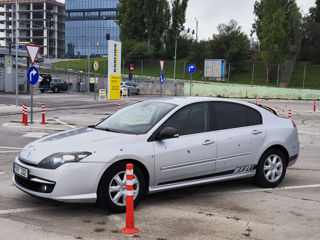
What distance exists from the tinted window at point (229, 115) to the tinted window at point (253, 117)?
8cm

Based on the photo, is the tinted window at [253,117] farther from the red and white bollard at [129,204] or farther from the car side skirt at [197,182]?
the red and white bollard at [129,204]

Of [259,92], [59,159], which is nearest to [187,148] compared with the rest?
[59,159]

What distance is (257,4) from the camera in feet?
270

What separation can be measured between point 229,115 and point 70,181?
278 cm

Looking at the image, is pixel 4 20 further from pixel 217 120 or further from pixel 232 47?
pixel 217 120

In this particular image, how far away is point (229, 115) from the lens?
640 centimetres

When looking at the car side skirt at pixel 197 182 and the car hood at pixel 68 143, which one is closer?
the car hood at pixel 68 143

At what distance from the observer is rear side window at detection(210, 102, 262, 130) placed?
6.24 meters

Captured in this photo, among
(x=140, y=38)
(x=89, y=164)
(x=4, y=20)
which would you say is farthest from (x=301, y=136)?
(x=4, y=20)

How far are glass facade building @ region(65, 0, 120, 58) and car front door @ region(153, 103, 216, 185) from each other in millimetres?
119960

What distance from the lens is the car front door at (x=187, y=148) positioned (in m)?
5.54

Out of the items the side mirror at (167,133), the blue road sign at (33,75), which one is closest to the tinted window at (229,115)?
the side mirror at (167,133)

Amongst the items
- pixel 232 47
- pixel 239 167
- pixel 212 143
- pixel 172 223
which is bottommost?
pixel 172 223

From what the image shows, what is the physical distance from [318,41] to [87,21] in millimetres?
83987
